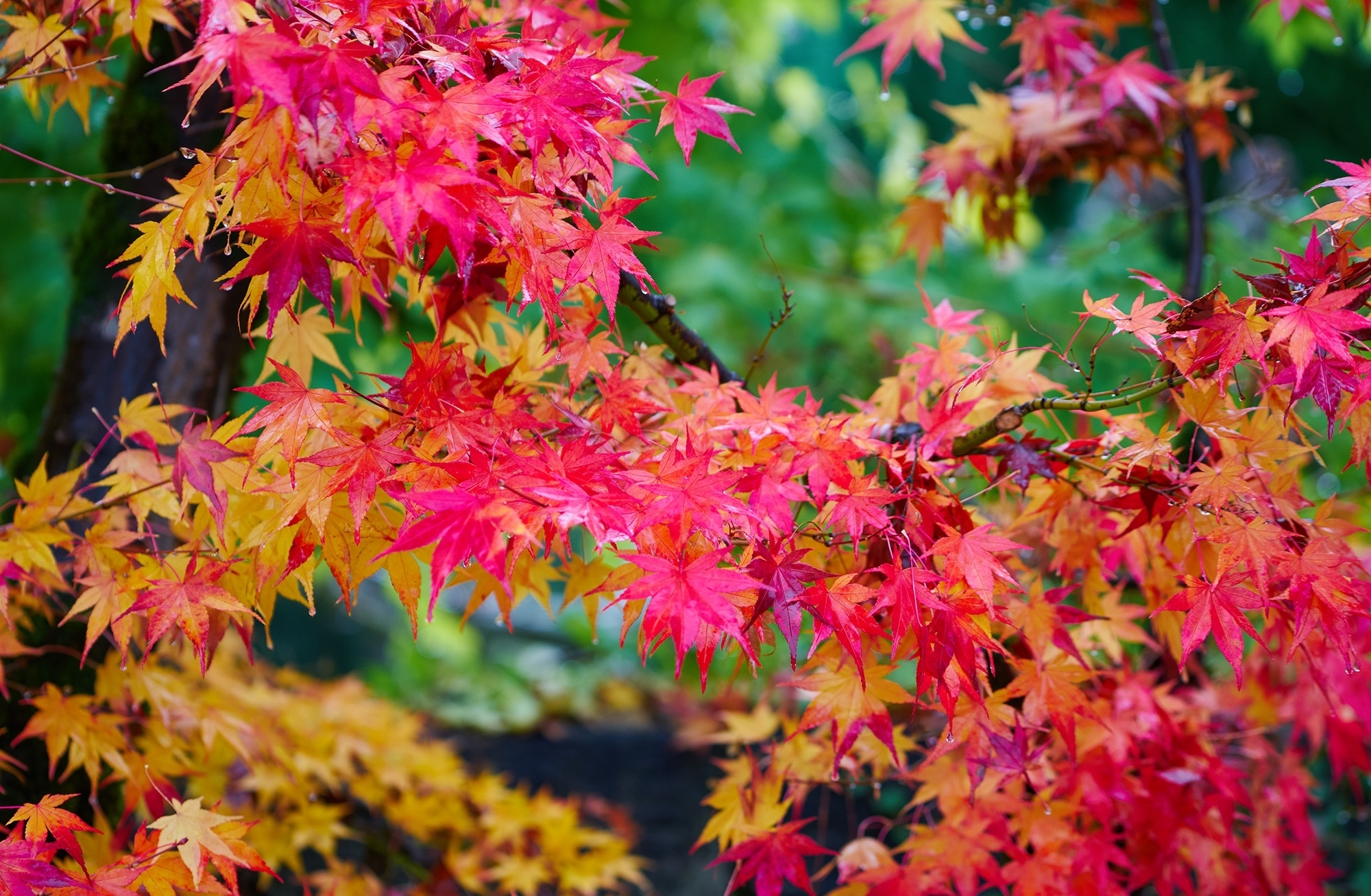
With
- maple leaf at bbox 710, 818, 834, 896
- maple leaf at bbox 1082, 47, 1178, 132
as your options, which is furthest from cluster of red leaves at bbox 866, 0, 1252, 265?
maple leaf at bbox 710, 818, 834, 896

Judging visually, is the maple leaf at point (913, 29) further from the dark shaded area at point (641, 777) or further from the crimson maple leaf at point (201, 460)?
the dark shaded area at point (641, 777)

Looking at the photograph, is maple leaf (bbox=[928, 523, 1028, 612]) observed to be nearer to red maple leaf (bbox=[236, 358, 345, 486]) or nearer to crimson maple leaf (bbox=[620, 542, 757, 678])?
crimson maple leaf (bbox=[620, 542, 757, 678])

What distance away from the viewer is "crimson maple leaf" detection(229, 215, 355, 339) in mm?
873

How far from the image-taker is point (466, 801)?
2172mm

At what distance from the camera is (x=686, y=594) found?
0.87m

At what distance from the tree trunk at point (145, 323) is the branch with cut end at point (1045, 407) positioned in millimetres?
1258

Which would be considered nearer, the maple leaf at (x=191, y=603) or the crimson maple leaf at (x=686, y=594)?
the crimson maple leaf at (x=686, y=594)

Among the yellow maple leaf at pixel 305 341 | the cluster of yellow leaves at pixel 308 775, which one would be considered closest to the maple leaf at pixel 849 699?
the yellow maple leaf at pixel 305 341

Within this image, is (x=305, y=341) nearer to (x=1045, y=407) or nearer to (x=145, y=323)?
(x=145, y=323)

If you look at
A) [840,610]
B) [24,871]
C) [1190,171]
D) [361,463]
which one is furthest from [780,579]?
[1190,171]

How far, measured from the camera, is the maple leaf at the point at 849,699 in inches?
43.1

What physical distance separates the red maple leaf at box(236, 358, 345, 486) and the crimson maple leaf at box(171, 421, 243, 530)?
64mm

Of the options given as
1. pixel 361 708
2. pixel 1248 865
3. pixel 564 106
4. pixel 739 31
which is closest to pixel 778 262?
pixel 739 31

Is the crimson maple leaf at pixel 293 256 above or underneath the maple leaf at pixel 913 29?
underneath
